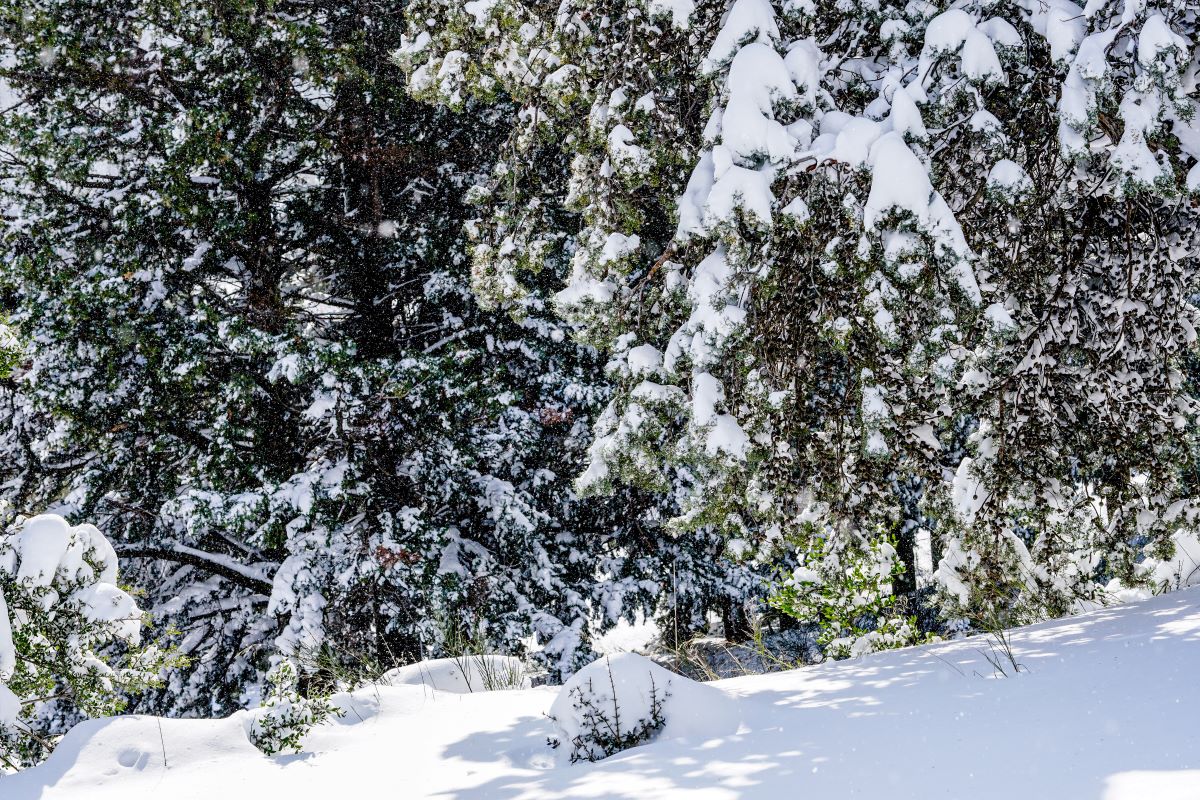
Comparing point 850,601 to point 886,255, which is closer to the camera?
point 886,255

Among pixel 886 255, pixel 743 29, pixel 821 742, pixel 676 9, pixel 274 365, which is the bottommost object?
pixel 821 742

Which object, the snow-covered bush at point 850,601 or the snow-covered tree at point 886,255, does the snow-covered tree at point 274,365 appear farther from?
the snow-covered tree at point 886,255

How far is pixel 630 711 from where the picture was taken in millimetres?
3738

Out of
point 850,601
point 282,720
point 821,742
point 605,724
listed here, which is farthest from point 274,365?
point 821,742

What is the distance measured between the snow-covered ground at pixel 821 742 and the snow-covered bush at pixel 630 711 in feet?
0.27

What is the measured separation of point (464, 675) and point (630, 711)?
2393 mm

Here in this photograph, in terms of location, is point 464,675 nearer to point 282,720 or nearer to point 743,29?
point 282,720

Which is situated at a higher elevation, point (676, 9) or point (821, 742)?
point (676, 9)

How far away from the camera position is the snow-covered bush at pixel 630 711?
3.64 meters

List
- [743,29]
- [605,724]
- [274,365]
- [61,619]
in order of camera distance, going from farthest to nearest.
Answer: [274,365] < [61,619] < [743,29] < [605,724]

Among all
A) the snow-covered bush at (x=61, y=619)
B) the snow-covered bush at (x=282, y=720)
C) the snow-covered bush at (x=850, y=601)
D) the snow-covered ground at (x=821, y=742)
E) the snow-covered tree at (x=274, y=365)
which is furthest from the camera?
the snow-covered tree at (x=274, y=365)

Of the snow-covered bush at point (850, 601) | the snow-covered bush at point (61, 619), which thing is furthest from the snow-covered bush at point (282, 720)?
the snow-covered bush at point (850, 601)

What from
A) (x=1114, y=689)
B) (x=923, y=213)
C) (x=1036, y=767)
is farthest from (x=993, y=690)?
(x=923, y=213)

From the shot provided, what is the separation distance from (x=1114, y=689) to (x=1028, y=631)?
1593 mm
